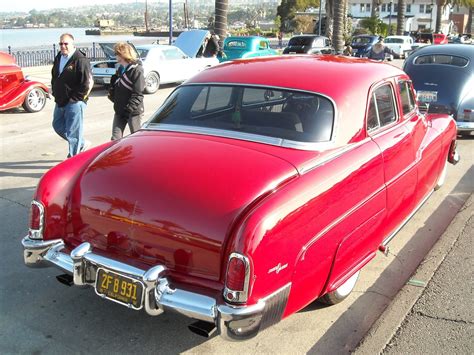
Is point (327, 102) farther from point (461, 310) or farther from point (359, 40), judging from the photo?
point (359, 40)

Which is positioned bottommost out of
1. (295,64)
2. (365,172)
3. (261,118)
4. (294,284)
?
(294,284)

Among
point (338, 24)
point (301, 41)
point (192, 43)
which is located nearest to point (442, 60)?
point (192, 43)

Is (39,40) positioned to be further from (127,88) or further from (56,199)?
(56,199)

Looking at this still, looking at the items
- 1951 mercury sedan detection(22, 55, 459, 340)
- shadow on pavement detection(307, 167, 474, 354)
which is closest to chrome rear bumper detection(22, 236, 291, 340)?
1951 mercury sedan detection(22, 55, 459, 340)

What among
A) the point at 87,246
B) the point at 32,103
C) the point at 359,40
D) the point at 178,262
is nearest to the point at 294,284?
the point at 178,262

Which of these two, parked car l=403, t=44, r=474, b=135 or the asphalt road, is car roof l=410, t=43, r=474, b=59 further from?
the asphalt road

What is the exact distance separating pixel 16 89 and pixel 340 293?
9.64 meters

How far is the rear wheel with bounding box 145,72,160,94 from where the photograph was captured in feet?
48.2

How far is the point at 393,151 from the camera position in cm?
425

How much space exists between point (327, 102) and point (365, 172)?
2.00ft

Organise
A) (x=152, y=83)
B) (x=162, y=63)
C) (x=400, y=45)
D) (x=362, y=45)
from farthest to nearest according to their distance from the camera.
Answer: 1. (x=400, y=45)
2. (x=362, y=45)
3. (x=162, y=63)
4. (x=152, y=83)

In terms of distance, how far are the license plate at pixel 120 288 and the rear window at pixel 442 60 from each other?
328 inches

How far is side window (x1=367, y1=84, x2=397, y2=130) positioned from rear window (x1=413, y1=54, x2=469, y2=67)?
223 inches

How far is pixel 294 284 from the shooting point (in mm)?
3047
